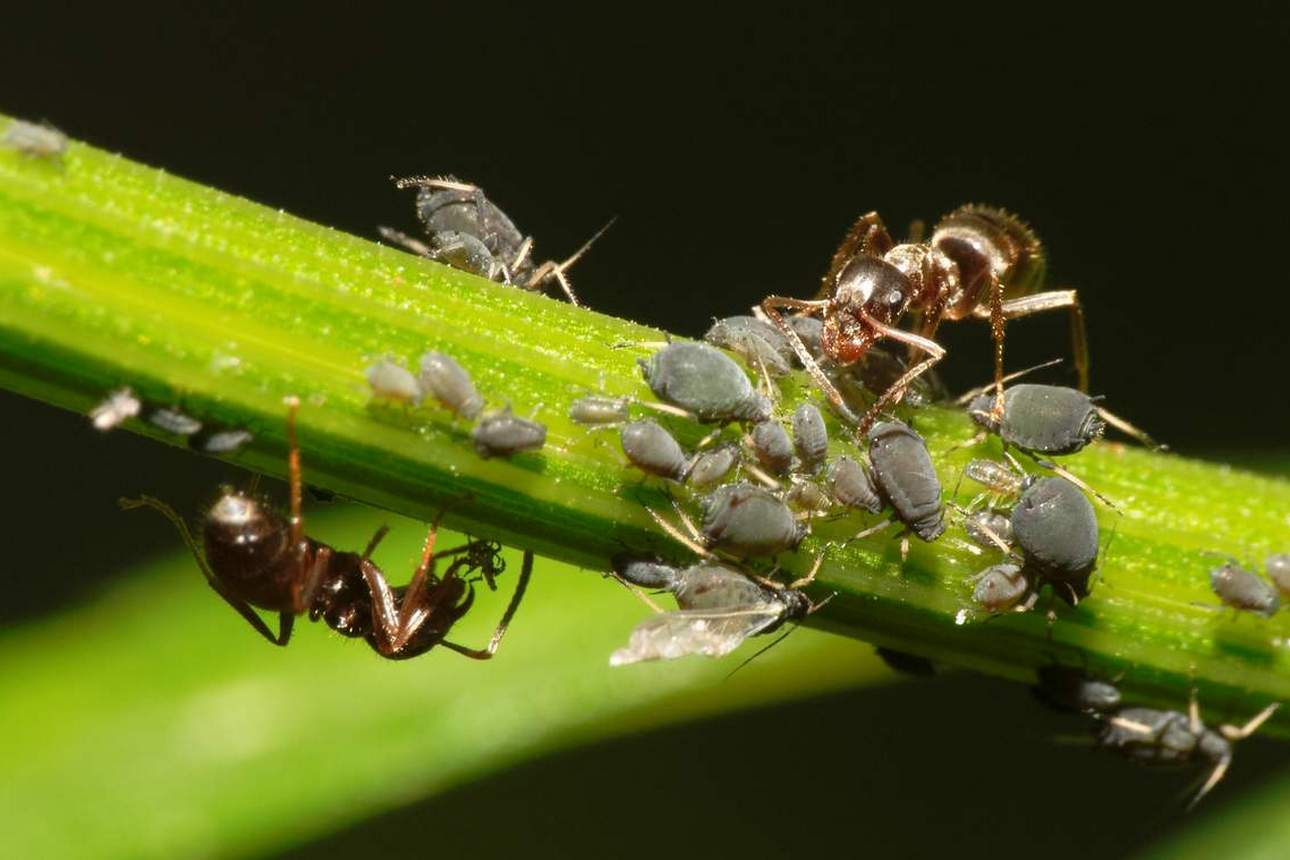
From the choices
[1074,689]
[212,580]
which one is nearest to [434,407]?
[212,580]

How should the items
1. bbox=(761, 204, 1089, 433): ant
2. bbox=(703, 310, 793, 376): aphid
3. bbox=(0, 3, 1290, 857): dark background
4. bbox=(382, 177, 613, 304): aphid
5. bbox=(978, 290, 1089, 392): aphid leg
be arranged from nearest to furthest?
bbox=(703, 310, 793, 376): aphid < bbox=(761, 204, 1089, 433): ant < bbox=(382, 177, 613, 304): aphid < bbox=(978, 290, 1089, 392): aphid leg < bbox=(0, 3, 1290, 857): dark background

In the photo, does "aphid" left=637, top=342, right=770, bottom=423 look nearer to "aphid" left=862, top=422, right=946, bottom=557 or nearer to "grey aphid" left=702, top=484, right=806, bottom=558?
"grey aphid" left=702, top=484, right=806, bottom=558

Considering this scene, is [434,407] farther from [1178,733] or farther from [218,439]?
[1178,733]

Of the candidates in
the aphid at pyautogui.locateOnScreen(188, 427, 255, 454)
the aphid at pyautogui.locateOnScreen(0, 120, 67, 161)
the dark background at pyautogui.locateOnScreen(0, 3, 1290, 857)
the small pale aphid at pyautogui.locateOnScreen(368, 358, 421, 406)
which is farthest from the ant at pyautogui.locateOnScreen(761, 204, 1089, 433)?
the dark background at pyautogui.locateOnScreen(0, 3, 1290, 857)

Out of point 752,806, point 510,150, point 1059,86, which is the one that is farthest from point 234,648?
point 1059,86

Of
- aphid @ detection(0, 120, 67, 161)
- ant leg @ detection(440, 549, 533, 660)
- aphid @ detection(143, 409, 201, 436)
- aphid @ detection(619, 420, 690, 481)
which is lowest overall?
ant leg @ detection(440, 549, 533, 660)

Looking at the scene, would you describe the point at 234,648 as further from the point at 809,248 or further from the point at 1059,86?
the point at 1059,86
